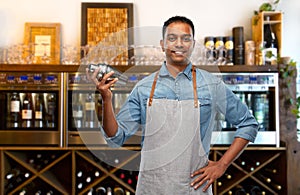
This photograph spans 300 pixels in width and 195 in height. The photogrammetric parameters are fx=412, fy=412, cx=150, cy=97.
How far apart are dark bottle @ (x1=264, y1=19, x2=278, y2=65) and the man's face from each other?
1.94 m

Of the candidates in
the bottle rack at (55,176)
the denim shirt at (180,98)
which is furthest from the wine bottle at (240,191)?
the denim shirt at (180,98)

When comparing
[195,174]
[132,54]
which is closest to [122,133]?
[195,174]

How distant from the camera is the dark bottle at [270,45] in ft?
10.1

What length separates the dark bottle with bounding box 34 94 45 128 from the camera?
2.94 metres

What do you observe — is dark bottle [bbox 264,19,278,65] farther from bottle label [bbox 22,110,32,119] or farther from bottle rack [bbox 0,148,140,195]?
bottle label [bbox 22,110,32,119]

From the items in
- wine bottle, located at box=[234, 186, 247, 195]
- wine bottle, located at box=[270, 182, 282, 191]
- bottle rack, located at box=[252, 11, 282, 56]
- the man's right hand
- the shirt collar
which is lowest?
wine bottle, located at box=[234, 186, 247, 195]

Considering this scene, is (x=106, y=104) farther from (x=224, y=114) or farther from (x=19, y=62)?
(x=19, y=62)

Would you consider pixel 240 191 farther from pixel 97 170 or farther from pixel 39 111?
pixel 39 111

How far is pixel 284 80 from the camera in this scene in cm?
298

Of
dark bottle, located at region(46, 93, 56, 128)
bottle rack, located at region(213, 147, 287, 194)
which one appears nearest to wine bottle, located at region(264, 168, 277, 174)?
bottle rack, located at region(213, 147, 287, 194)

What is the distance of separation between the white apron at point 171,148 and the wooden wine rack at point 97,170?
1550mm

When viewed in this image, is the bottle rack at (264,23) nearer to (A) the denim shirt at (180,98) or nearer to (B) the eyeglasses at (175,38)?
(A) the denim shirt at (180,98)

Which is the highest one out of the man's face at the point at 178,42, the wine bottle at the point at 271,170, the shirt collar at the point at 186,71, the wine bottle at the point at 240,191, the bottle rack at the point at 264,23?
the bottle rack at the point at 264,23

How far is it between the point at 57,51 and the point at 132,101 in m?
1.97
